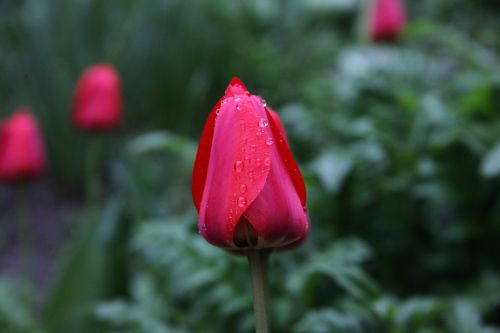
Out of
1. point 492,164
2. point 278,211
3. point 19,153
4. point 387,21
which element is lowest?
point 278,211

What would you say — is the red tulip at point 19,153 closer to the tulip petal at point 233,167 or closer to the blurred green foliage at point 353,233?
the blurred green foliage at point 353,233

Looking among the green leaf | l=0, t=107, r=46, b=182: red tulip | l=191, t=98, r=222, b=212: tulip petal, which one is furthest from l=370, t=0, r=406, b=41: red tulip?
l=191, t=98, r=222, b=212: tulip petal

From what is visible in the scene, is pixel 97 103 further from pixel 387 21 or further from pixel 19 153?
pixel 387 21

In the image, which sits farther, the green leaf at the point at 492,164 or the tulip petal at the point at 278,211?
the green leaf at the point at 492,164

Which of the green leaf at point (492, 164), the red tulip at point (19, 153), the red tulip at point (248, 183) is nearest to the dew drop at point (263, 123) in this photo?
the red tulip at point (248, 183)

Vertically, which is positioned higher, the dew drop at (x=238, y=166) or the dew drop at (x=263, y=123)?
the dew drop at (x=263, y=123)

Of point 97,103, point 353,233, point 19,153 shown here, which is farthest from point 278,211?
point 97,103
